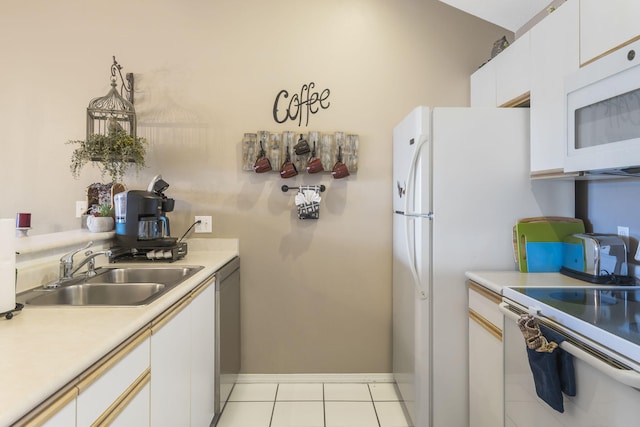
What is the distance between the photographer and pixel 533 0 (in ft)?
7.17

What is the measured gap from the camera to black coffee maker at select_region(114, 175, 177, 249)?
194cm

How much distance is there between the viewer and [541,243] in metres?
1.81

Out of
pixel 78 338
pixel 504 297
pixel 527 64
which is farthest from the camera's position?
pixel 527 64

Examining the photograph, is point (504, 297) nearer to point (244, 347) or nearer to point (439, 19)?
point (244, 347)

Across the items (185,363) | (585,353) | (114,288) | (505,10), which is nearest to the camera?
(585,353)

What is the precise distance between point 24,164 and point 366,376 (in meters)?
2.76

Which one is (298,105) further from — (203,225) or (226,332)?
(226,332)

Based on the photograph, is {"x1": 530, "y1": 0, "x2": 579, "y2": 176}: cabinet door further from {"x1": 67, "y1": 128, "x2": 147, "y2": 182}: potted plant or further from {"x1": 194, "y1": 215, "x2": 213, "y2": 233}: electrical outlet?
{"x1": 67, "y1": 128, "x2": 147, "y2": 182}: potted plant

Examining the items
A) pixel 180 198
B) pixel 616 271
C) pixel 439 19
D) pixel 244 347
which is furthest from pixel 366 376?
pixel 439 19

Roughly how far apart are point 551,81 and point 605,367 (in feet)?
4.23

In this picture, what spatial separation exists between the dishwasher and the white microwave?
181cm

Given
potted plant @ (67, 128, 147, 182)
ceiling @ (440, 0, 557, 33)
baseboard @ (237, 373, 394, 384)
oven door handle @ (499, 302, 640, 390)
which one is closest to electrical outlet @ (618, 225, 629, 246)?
oven door handle @ (499, 302, 640, 390)

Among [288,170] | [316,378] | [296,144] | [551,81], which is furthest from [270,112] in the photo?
[316,378]

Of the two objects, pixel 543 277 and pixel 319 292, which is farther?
pixel 319 292
